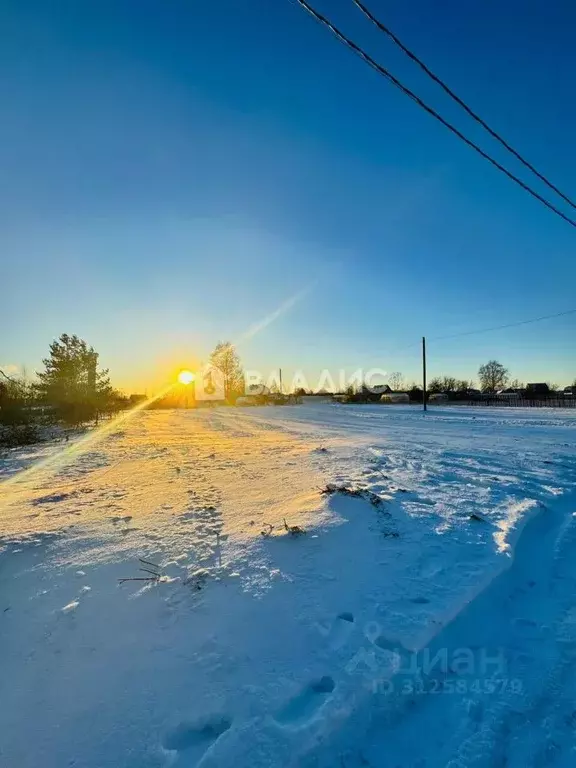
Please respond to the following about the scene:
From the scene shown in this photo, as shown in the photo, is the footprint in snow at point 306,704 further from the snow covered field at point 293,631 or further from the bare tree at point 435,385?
the bare tree at point 435,385

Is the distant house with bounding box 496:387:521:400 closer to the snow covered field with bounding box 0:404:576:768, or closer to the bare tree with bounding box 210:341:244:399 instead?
the bare tree with bounding box 210:341:244:399

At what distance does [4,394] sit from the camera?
1939 cm

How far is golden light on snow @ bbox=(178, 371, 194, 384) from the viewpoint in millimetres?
51353

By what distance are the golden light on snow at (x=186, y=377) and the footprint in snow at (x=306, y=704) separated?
5072 cm

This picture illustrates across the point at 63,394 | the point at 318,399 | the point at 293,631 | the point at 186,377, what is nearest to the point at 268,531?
the point at 293,631

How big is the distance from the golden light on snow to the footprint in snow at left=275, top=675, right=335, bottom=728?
5072cm

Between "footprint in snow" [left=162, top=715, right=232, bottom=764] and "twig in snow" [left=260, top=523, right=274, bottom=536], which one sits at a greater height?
"twig in snow" [left=260, top=523, right=274, bottom=536]

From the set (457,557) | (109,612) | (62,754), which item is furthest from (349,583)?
(62,754)

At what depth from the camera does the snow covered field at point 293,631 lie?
2021 mm

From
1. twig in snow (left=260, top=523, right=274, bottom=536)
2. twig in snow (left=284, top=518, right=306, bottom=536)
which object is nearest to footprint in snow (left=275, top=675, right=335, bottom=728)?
twig in snow (left=284, top=518, right=306, bottom=536)

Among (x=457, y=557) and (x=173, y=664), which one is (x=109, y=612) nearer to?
(x=173, y=664)

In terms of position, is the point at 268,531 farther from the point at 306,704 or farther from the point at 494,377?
the point at 494,377

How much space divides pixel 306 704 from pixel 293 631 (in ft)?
1.85

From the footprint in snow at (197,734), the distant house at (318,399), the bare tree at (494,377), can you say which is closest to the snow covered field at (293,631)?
the footprint in snow at (197,734)
